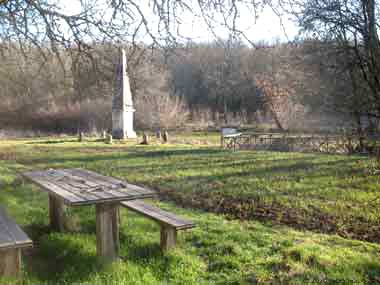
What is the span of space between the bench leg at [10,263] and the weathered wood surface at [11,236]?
71 mm

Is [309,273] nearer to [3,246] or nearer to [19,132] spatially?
[3,246]

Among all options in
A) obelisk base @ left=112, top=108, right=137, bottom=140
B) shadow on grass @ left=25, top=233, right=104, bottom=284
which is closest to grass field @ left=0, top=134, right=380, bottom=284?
shadow on grass @ left=25, top=233, right=104, bottom=284

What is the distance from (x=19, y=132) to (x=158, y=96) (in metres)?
12.2

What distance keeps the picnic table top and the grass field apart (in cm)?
66

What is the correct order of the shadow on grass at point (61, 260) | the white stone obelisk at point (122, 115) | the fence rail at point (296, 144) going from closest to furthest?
→ the shadow on grass at point (61, 260) → the fence rail at point (296, 144) → the white stone obelisk at point (122, 115)

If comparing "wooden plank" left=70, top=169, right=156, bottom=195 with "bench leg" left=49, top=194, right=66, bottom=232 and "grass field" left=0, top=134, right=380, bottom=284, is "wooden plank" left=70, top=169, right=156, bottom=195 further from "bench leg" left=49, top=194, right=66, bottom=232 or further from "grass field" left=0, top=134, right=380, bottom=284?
"grass field" left=0, top=134, right=380, bottom=284

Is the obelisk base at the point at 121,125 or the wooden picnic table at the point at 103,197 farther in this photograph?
the obelisk base at the point at 121,125

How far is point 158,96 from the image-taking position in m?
→ 36.4

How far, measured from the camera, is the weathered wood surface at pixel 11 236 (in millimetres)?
3291

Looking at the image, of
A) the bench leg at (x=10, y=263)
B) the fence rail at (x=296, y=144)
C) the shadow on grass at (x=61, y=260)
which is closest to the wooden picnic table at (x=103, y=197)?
the shadow on grass at (x=61, y=260)

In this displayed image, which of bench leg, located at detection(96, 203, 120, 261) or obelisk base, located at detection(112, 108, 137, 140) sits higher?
obelisk base, located at detection(112, 108, 137, 140)

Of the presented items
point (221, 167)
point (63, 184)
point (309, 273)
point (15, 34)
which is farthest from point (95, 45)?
point (221, 167)

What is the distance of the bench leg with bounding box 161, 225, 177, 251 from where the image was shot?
431 centimetres

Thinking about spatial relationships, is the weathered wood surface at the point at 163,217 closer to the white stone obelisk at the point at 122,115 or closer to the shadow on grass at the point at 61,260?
the shadow on grass at the point at 61,260
